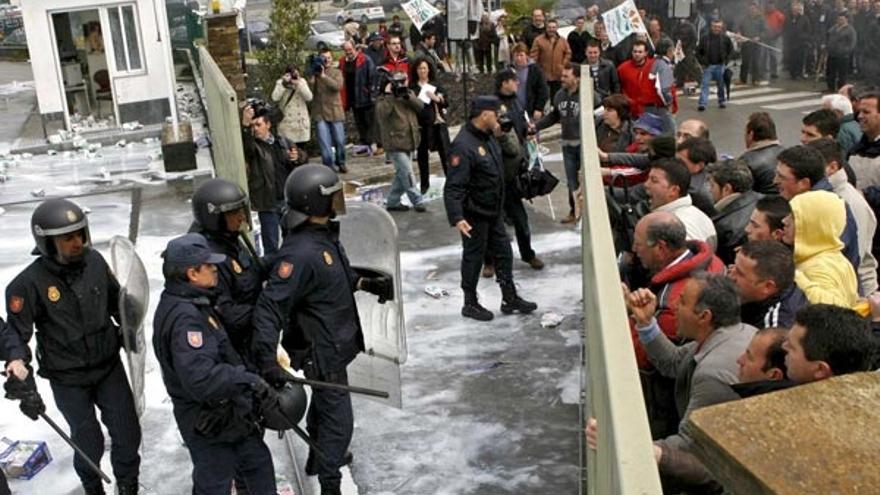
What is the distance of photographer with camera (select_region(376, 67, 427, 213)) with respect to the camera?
1041 cm

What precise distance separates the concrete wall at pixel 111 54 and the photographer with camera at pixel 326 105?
3.64 m

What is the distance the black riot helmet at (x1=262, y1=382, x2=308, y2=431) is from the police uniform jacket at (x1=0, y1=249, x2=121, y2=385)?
3.36 feet

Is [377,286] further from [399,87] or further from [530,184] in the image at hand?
[399,87]

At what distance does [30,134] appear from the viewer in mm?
15828

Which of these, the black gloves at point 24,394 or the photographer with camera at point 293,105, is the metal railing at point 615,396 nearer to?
the black gloves at point 24,394

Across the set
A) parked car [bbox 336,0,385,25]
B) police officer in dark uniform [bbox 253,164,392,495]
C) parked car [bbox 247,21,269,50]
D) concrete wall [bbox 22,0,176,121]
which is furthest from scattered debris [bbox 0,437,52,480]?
parked car [bbox 336,0,385,25]

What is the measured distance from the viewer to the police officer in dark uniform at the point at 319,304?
498 cm

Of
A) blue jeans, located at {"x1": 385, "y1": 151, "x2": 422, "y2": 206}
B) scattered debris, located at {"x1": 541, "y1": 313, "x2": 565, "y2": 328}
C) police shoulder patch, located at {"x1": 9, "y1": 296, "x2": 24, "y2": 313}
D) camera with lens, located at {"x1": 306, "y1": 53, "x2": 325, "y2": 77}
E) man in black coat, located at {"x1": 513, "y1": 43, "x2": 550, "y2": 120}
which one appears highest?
camera with lens, located at {"x1": 306, "y1": 53, "x2": 325, "y2": 77}

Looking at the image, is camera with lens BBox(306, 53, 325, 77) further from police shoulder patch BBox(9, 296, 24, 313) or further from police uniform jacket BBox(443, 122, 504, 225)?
police shoulder patch BBox(9, 296, 24, 313)

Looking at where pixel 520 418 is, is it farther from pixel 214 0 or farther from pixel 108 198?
pixel 214 0

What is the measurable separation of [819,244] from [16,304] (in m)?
Answer: 3.92

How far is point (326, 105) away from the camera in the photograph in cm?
1197

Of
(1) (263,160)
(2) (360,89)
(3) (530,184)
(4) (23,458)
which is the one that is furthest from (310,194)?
(2) (360,89)

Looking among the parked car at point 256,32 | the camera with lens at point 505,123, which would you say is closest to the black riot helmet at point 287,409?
the camera with lens at point 505,123
